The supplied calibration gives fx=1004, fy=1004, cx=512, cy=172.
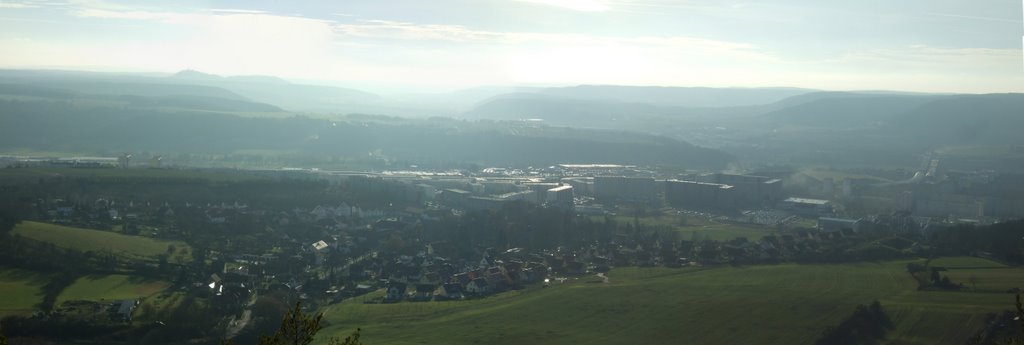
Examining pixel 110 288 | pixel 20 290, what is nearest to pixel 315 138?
pixel 110 288

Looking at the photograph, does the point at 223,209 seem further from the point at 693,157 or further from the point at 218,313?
the point at 693,157

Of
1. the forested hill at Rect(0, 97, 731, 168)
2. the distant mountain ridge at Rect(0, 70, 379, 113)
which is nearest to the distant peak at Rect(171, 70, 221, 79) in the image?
the distant mountain ridge at Rect(0, 70, 379, 113)

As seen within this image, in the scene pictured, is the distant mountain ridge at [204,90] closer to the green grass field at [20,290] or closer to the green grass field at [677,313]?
the green grass field at [20,290]

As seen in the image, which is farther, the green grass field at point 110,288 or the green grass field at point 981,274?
the green grass field at point 981,274

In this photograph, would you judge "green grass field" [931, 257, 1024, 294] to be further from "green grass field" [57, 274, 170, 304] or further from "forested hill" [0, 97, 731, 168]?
"forested hill" [0, 97, 731, 168]

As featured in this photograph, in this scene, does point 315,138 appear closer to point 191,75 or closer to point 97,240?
point 97,240

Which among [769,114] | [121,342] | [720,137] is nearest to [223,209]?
[121,342]

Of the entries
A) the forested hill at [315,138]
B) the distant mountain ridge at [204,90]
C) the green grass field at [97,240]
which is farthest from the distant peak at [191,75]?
the green grass field at [97,240]
